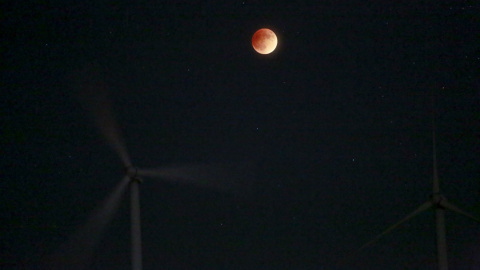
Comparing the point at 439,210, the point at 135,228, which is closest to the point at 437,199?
the point at 439,210

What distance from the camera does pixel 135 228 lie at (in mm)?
23969

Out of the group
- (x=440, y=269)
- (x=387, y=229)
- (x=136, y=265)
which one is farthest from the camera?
(x=387, y=229)

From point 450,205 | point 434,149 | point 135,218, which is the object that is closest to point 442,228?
point 450,205

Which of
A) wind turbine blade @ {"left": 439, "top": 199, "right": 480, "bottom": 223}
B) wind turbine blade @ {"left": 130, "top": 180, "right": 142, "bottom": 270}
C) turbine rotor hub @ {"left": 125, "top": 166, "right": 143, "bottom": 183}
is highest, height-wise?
wind turbine blade @ {"left": 439, "top": 199, "right": 480, "bottom": 223}

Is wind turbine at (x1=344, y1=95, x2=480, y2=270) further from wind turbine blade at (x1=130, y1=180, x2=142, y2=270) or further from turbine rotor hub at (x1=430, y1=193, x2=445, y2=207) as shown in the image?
wind turbine blade at (x1=130, y1=180, x2=142, y2=270)

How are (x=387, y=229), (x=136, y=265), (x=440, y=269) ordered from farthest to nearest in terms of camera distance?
(x=387, y=229) < (x=440, y=269) < (x=136, y=265)

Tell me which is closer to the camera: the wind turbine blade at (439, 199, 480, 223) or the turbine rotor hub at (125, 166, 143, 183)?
the turbine rotor hub at (125, 166, 143, 183)

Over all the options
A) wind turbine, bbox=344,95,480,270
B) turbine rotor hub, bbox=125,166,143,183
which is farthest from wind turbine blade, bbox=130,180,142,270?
wind turbine, bbox=344,95,480,270

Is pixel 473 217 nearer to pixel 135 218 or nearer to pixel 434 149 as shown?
pixel 434 149

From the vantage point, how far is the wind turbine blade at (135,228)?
77.8 ft

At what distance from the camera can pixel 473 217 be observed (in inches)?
1136

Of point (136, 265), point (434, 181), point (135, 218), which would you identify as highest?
point (434, 181)

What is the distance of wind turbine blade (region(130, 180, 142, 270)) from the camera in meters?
23.7

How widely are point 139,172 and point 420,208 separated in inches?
484
